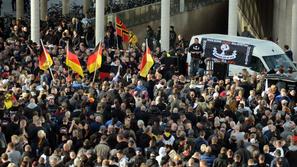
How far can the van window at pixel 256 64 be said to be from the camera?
119 feet

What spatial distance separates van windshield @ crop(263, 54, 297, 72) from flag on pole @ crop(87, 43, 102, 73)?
6.64 meters

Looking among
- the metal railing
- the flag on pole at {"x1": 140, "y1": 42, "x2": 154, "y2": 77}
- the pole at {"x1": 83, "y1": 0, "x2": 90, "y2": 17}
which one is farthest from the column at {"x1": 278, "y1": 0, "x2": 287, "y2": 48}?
the flag on pole at {"x1": 140, "y1": 42, "x2": 154, "y2": 77}

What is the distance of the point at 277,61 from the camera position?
3650cm

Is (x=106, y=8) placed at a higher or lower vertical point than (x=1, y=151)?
higher

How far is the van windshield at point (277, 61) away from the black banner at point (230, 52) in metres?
0.66

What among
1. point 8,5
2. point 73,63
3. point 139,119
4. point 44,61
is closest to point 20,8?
point 8,5

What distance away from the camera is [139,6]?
5056 centimetres

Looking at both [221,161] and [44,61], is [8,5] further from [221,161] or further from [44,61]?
[221,161]

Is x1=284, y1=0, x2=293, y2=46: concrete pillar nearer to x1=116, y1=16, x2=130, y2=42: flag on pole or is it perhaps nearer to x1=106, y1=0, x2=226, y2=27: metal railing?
x1=106, y1=0, x2=226, y2=27: metal railing

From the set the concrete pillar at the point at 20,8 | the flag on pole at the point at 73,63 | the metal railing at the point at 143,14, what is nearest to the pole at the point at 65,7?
the concrete pillar at the point at 20,8

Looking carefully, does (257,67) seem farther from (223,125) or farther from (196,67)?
(223,125)

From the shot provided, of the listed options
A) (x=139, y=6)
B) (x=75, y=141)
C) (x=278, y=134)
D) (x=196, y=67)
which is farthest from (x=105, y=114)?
(x=139, y=6)

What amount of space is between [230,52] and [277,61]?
5.43 ft

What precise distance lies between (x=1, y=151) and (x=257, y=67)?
47.6 feet
